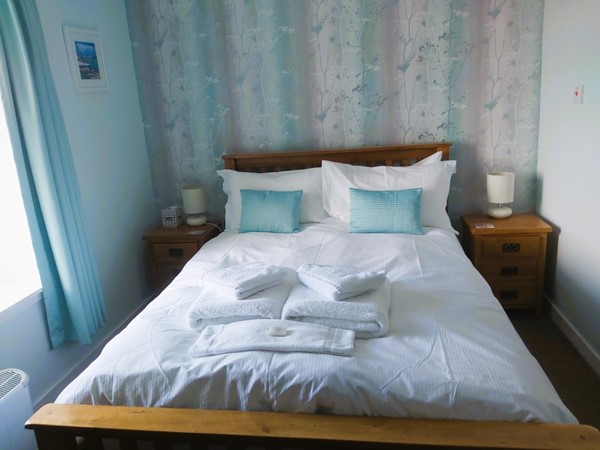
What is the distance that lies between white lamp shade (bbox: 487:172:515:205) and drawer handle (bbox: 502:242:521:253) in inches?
11.2

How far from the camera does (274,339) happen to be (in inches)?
63.4

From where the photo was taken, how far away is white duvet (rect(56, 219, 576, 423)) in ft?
4.67

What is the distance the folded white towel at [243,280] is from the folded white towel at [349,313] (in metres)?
0.17

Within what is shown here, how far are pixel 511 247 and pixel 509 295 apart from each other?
30 cm

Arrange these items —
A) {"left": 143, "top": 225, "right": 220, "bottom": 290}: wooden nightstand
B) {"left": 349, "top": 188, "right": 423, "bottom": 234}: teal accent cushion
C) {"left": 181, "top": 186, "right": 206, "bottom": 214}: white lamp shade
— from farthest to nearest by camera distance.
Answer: {"left": 181, "top": 186, "right": 206, "bottom": 214}: white lamp shade, {"left": 143, "top": 225, "right": 220, "bottom": 290}: wooden nightstand, {"left": 349, "top": 188, "right": 423, "bottom": 234}: teal accent cushion

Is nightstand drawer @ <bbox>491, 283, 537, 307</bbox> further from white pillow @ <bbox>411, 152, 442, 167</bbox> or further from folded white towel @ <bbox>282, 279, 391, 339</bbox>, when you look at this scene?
folded white towel @ <bbox>282, 279, 391, 339</bbox>

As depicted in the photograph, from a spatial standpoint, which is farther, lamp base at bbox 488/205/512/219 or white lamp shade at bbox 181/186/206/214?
white lamp shade at bbox 181/186/206/214

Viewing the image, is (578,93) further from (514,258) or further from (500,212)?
(514,258)

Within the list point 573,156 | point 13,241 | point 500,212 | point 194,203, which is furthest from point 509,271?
point 13,241

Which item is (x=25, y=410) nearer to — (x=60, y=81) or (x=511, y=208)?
(x=60, y=81)

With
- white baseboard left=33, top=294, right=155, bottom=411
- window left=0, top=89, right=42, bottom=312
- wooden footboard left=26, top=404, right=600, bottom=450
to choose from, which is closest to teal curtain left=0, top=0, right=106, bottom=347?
window left=0, top=89, right=42, bottom=312

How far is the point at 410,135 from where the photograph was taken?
3279 millimetres

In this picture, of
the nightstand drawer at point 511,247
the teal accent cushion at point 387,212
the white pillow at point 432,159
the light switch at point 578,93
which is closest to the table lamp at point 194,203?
the teal accent cushion at point 387,212

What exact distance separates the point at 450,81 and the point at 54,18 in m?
2.30
